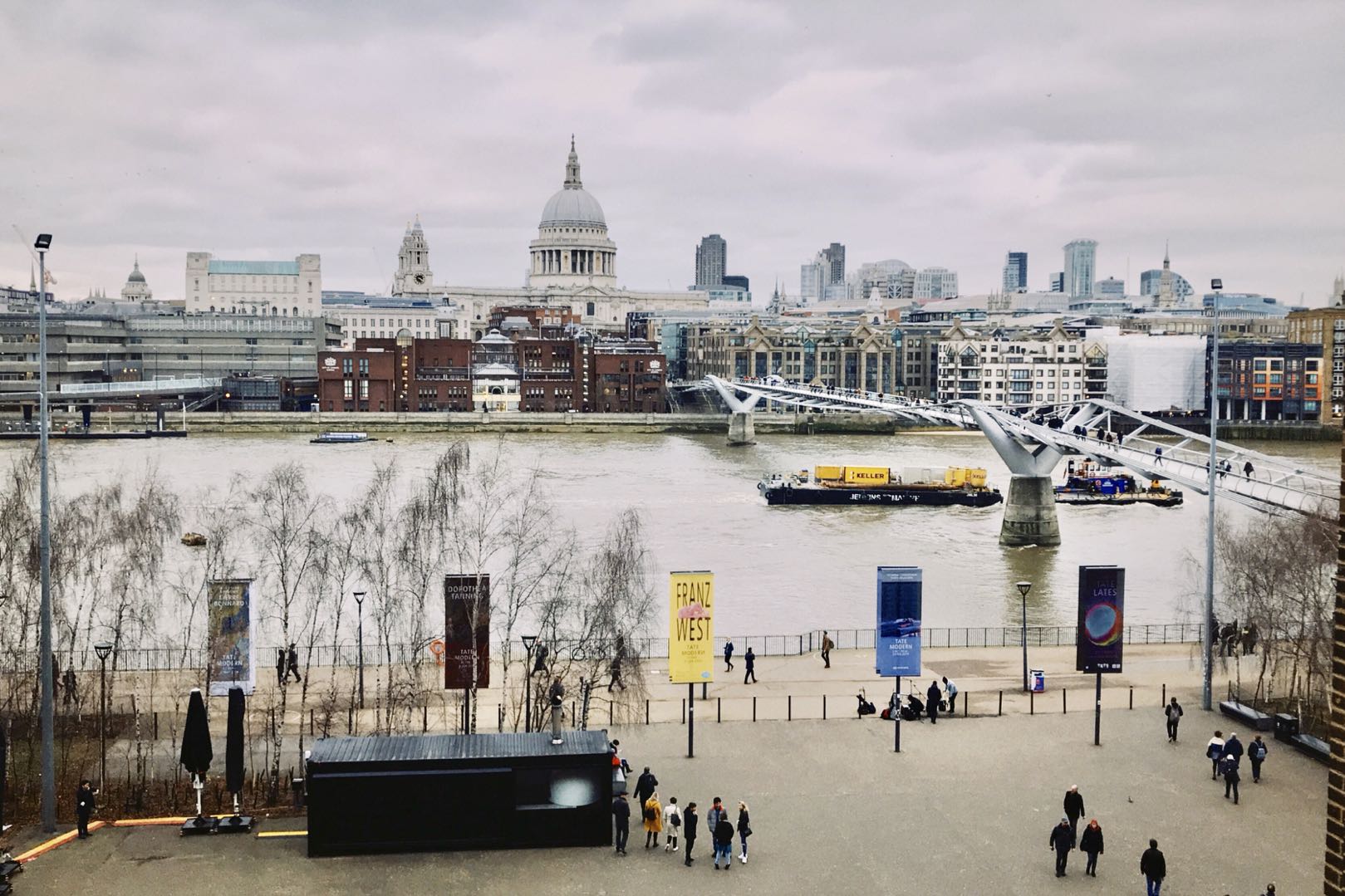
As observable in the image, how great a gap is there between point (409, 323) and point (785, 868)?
391ft

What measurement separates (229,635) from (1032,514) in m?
25.0

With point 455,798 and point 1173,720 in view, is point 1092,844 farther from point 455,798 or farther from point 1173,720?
point 455,798

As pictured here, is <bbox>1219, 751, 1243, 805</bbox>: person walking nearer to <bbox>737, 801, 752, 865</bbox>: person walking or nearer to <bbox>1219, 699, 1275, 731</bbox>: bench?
<bbox>1219, 699, 1275, 731</bbox>: bench

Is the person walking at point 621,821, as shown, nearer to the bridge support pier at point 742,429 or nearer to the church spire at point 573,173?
the bridge support pier at point 742,429

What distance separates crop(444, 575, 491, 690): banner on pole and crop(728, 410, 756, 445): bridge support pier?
192ft

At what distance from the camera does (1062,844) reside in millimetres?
10938

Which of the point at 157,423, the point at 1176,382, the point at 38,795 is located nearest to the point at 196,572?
the point at 38,795

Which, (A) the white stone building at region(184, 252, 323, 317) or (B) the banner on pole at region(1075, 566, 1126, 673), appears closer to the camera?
(B) the banner on pole at region(1075, 566, 1126, 673)

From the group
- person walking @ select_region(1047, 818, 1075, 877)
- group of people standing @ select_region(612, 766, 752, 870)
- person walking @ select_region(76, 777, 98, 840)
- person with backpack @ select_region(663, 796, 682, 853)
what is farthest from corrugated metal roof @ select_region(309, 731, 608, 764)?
person walking @ select_region(1047, 818, 1075, 877)

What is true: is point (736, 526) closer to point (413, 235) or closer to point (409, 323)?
point (409, 323)

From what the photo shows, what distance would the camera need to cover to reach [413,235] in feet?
519

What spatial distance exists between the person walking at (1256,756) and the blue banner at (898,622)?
3.31m

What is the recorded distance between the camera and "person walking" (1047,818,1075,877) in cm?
1094

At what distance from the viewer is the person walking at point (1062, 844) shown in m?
10.9
